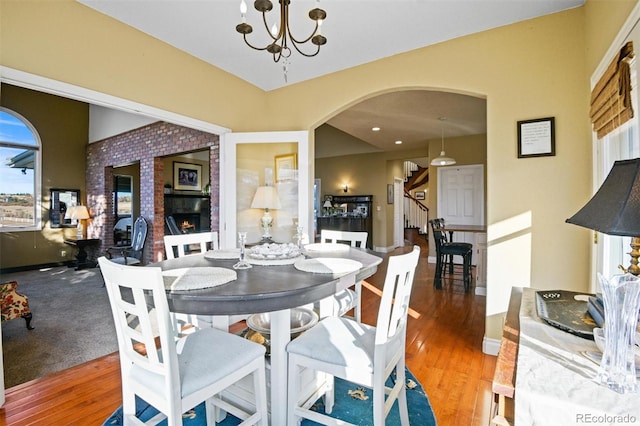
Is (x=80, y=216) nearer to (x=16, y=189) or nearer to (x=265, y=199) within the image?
(x=16, y=189)

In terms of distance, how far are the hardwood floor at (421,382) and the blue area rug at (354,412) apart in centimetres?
A: 7

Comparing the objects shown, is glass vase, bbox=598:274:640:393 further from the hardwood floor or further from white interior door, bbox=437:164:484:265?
white interior door, bbox=437:164:484:265

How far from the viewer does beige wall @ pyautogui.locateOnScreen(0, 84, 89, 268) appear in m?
5.85

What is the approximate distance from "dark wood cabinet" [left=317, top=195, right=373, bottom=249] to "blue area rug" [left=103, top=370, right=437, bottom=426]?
6.08 metres

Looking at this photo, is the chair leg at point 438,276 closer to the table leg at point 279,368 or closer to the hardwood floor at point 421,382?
the hardwood floor at point 421,382

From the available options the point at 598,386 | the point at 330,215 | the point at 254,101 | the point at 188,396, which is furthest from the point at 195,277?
the point at 330,215

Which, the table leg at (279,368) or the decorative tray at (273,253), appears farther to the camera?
the decorative tray at (273,253)

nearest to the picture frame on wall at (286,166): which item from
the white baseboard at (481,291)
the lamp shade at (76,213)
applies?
the white baseboard at (481,291)

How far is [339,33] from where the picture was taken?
2.64 metres

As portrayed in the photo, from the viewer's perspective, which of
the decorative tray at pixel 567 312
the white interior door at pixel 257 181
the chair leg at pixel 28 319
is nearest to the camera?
the decorative tray at pixel 567 312

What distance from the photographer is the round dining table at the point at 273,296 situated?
1.18 meters

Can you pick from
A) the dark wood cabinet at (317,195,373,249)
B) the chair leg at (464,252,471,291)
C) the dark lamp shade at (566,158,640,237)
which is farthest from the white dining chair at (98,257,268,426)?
the dark wood cabinet at (317,195,373,249)

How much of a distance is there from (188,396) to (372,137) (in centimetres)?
617

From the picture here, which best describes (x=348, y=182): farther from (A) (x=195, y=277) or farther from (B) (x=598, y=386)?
(B) (x=598, y=386)
